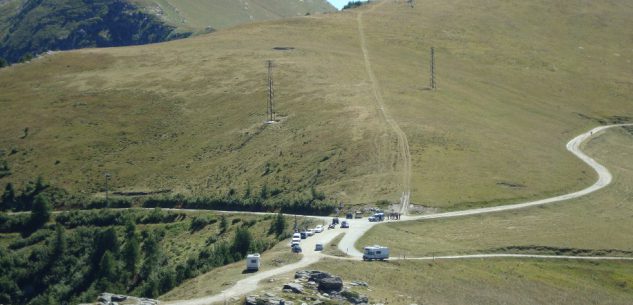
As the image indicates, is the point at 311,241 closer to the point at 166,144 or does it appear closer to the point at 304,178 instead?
the point at 304,178

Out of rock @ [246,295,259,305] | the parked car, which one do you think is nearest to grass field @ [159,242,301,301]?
the parked car

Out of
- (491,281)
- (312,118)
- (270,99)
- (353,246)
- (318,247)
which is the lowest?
(491,281)

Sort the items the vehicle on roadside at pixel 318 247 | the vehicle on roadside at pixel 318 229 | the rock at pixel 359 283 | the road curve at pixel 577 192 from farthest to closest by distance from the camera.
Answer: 1. the road curve at pixel 577 192
2. the vehicle on roadside at pixel 318 229
3. the vehicle on roadside at pixel 318 247
4. the rock at pixel 359 283

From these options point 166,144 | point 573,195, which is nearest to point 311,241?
point 573,195

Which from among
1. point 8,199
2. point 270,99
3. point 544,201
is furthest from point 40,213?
point 544,201

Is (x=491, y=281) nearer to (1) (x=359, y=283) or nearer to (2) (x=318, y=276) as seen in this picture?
(1) (x=359, y=283)

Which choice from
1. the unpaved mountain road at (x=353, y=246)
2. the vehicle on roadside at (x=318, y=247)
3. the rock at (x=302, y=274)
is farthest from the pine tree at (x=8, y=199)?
the rock at (x=302, y=274)

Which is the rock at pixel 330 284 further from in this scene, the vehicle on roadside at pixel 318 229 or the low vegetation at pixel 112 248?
the vehicle on roadside at pixel 318 229
